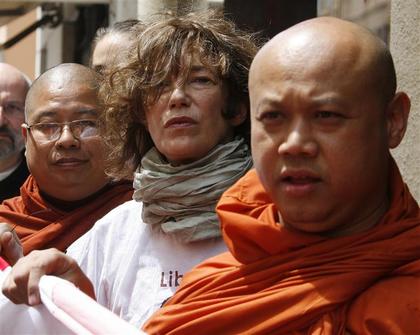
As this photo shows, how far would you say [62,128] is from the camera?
3777mm

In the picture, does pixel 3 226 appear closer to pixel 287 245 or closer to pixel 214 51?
pixel 214 51

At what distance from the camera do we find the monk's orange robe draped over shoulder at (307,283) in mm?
2092

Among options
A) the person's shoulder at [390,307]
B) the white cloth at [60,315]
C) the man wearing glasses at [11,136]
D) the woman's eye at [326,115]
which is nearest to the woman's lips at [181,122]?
the white cloth at [60,315]

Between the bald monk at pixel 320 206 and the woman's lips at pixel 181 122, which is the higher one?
the bald monk at pixel 320 206

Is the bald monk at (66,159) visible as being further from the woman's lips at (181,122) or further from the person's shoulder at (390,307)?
the person's shoulder at (390,307)

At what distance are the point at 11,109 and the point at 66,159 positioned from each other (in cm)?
108

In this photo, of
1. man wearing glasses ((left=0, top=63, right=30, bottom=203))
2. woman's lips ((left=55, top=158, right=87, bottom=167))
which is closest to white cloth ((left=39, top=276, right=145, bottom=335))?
woman's lips ((left=55, top=158, right=87, bottom=167))

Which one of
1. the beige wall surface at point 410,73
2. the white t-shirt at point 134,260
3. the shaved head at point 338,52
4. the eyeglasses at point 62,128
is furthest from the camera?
the beige wall surface at point 410,73

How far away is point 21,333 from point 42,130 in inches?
55.8

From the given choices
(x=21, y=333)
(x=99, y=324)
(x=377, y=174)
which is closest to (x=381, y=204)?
(x=377, y=174)

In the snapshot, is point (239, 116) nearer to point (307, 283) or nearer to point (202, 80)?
point (202, 80)

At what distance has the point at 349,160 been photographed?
2193 mm

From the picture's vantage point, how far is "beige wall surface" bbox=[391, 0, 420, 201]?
4074mm

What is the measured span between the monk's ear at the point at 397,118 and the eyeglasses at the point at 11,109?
9.02ft
